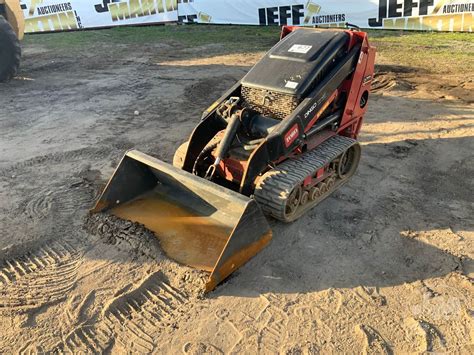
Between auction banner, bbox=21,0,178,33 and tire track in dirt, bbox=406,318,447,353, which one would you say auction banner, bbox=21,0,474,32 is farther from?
tire track in dirt, bbox=406,318,447,353

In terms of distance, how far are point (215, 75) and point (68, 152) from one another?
4732mm

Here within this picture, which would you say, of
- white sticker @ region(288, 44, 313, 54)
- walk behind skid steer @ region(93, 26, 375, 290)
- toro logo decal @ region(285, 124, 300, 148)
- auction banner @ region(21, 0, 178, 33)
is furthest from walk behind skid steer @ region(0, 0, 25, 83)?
toro logo decal @ region(285, 124, 300, 148)

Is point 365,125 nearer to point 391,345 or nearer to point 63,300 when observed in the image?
point 391,345

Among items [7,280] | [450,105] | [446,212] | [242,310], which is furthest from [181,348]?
[450,105]

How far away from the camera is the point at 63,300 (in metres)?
3.62

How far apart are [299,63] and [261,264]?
2.17 m

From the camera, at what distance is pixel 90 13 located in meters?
17.7

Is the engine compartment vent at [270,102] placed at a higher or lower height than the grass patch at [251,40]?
higher

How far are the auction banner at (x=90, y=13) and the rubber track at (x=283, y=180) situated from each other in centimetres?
1505

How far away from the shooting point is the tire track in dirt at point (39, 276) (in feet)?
11.9

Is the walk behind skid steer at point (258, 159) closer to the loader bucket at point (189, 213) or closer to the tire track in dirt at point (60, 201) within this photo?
the loader bucket at point (189, 213)

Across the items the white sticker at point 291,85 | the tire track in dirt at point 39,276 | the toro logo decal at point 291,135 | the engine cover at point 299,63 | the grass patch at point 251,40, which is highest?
the engine cover at point 299,63

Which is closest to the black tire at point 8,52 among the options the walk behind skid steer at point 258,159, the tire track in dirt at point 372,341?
the walk behind skid steer at point 258,159

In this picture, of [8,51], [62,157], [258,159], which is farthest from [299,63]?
[8,51]
